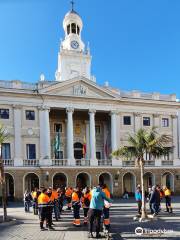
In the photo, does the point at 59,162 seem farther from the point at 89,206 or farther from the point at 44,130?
the point at 89,206

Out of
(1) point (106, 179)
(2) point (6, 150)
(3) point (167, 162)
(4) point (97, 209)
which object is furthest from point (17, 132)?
(4) point (97, 209)

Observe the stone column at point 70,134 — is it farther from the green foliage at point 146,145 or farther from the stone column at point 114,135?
the green foliage at point 146,145

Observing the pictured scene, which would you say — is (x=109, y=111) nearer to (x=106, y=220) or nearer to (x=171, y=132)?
(x=171, y=132)

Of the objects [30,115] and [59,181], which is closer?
[30,115]

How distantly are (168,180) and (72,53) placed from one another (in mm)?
22241

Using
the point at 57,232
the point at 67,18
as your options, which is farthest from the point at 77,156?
the point at 57,232

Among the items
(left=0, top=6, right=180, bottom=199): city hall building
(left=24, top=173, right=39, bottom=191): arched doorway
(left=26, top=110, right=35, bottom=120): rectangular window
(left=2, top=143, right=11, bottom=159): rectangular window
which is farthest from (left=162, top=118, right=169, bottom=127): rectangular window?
(left=2, top=143, right=11, bottom=159): rectangular window

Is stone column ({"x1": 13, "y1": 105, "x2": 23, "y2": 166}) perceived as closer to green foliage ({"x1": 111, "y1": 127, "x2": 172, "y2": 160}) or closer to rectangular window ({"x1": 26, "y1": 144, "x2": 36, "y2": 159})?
rectangular window ({"x1": 26, "y1": 144, "x2": 36, "y2": 159})

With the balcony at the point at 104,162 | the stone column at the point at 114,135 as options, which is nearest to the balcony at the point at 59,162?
the balcony at the point at 104,162

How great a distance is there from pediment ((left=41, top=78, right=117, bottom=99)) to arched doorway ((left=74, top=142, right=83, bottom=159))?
265 inches

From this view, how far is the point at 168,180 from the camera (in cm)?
4709

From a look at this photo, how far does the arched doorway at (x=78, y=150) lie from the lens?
4388 centimetres

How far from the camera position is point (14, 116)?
39031 millimetres

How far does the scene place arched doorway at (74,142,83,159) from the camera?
4388cm
